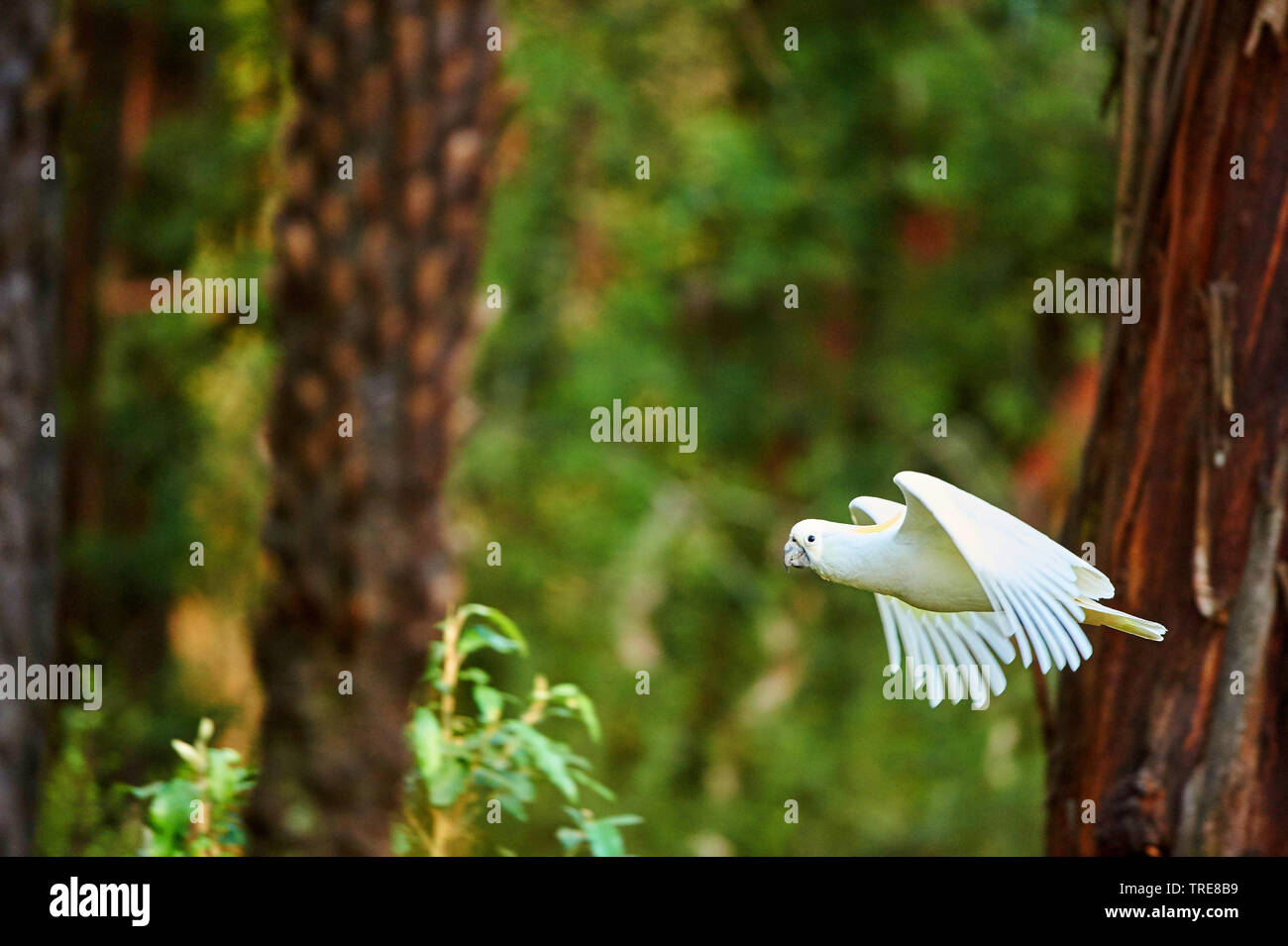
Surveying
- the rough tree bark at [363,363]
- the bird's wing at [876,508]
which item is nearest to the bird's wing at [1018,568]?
the bird's wing at [876,508]

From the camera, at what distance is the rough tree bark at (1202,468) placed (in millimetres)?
2402

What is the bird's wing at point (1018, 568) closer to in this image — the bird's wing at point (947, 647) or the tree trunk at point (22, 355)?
the bird's wing at point (947, 647)

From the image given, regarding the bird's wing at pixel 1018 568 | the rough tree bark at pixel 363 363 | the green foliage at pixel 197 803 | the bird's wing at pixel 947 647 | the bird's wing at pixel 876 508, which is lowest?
the green foliage at pixel 197 803

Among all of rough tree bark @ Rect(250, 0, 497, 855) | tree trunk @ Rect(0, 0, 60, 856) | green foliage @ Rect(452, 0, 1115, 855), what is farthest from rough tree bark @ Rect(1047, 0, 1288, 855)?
green foliage @ Rect(452, 0, 1115, 855)

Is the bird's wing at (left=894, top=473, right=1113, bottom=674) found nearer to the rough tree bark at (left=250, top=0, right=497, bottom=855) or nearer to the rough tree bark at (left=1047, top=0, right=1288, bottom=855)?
the rough tree bark at (left=1047, top=0, right=1288, bottom=855)

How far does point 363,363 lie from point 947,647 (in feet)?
8.70

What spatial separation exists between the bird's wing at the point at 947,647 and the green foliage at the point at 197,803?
1.44 metres

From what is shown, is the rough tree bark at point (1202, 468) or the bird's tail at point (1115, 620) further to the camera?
the rough tree bark at point (1202, 468)

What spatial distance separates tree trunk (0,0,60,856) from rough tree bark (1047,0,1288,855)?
311 centimetres

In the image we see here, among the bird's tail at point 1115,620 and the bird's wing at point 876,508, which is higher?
the bird's wing at point 876,508

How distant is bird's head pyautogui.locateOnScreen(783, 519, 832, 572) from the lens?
1649mm

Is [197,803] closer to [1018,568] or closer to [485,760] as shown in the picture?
[485,760]

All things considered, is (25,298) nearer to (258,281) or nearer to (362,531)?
(362,531)
